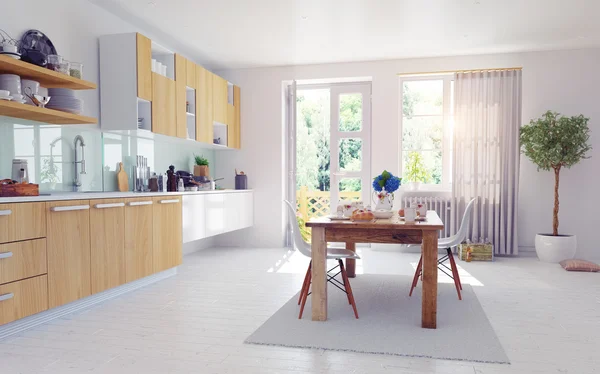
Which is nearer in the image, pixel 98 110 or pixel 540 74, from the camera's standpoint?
pixel 98 110

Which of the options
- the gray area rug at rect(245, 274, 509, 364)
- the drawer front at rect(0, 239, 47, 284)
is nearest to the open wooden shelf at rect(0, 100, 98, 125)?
the drawer front at rect(0, 239, 47, 284)

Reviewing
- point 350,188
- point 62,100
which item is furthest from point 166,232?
point 350,188

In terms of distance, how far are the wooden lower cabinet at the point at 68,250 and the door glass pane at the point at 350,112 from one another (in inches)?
162

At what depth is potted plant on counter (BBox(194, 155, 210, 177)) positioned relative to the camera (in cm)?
593

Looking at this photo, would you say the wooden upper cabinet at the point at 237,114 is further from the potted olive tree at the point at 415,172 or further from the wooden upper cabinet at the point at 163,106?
the potted olive tree at the point at 415,172

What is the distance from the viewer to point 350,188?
673cm

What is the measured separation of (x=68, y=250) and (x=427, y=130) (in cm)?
476

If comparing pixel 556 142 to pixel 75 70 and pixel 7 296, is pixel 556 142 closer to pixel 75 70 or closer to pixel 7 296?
pixel 75 70

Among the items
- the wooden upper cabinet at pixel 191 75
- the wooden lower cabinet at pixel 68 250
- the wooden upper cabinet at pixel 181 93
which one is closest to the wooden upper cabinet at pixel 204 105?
the wooden upper cabinet at pixel 191 75

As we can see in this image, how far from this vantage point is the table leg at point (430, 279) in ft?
9.62

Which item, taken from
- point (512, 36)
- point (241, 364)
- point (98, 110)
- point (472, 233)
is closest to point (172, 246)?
point (98, 110)

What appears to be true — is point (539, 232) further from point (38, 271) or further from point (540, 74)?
point (38, 271)

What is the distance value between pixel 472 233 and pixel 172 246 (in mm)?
3741

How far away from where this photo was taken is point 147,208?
4074 mm
